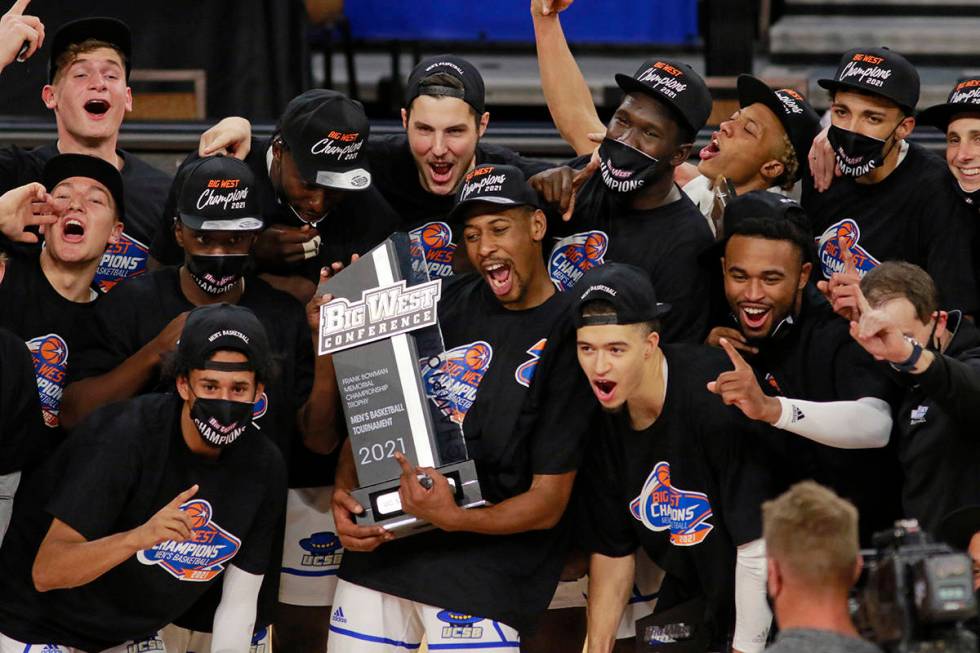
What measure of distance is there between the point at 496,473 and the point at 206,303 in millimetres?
923

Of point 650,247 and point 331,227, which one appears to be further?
point 331,227

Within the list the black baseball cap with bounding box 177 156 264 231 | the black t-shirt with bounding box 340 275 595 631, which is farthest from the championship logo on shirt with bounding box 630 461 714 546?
the black baseball cap with bounding box 177 156 264 231

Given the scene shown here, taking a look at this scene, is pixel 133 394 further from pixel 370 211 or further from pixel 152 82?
pixel 152 82

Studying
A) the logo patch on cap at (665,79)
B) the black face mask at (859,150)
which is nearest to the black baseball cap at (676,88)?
the logo patch on cap at (665,79)

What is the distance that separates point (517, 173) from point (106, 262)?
1334 millimetres

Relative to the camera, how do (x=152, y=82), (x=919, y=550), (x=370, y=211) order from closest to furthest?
(x=919, y=550)
(x=370, y=211)
(x=152, y=82)

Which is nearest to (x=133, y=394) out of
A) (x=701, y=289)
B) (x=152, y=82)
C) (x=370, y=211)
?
(x=370, y=211)

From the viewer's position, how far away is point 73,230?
14.9 feet

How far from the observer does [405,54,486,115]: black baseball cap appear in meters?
4.73

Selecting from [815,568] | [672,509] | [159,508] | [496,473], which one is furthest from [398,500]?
[815,568]

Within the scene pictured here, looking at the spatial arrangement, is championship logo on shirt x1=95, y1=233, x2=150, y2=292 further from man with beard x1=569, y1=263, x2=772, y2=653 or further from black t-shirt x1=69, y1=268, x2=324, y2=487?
man with beard x1=569, y1=263, x2=772, y2=653

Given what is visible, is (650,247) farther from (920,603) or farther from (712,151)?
(920,603)

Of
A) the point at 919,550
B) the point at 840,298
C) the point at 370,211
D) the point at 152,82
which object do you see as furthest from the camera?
the point at 152,82

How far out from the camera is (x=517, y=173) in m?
4.42
